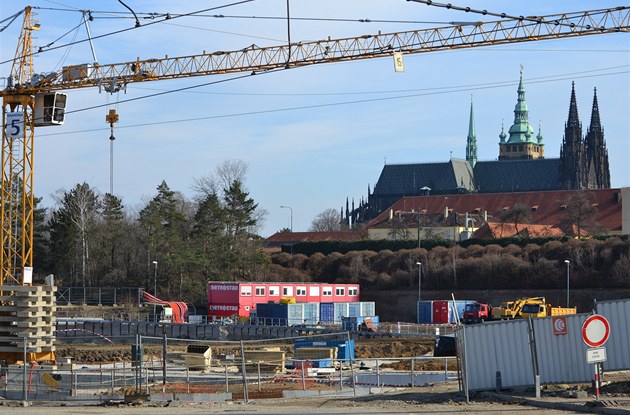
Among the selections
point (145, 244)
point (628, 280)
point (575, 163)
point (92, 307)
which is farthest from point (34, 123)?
point (575, 163)

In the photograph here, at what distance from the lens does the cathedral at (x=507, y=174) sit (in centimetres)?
18875

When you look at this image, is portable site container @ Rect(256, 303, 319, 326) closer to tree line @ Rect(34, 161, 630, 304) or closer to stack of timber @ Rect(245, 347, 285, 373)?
tree line @ Rect(34, 161, 630, 304)

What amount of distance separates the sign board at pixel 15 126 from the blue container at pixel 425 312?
37148 millimetres

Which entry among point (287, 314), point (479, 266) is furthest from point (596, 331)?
point (479, 266)

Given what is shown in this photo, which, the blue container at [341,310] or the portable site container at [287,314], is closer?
the portable site container at [287,314]

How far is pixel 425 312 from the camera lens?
79750mm

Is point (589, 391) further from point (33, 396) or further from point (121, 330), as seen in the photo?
point (121, 330)

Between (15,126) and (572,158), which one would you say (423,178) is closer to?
(572,158)

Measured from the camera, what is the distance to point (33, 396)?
1139 inches

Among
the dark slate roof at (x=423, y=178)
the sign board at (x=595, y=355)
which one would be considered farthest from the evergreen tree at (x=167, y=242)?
the dark slate roof at (x=423, y=178)

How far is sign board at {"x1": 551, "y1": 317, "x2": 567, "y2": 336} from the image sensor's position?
79.1 feet

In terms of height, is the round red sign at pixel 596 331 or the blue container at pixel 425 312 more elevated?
the blue container at pixel 425 312

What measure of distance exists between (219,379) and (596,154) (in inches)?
6616

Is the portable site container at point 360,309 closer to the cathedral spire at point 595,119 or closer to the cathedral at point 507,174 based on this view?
the cathedral at point 507,174
